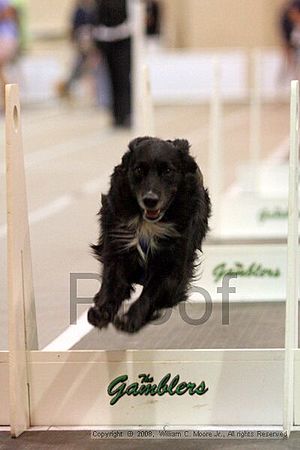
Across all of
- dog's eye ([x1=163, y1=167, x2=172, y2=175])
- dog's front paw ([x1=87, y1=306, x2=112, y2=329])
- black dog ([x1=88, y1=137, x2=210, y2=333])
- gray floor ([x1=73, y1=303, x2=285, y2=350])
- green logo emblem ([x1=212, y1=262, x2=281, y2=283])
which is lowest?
gray floor ([x1=73, y1=303, x2=285, y2=350])

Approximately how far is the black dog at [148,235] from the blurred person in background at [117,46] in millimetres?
11302

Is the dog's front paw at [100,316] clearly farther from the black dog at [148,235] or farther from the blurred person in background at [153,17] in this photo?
the blurred person in background at [153,17]

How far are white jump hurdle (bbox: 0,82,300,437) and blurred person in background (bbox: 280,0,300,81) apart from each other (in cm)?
1236

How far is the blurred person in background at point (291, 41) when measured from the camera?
17.2 metres

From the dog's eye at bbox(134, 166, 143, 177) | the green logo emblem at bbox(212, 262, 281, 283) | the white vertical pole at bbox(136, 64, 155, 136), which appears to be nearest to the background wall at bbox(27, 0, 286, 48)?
the white vertical pole at bbox(136, 64, 155, 136)

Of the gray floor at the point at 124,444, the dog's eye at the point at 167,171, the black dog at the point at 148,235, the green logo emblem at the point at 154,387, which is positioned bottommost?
the gray floor at the point at 124,444

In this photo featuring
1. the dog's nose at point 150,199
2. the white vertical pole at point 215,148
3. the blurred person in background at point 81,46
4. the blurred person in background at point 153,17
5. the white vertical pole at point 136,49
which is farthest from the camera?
the blurred person in background at point 153,17

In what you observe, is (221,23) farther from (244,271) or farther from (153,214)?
(153,214)

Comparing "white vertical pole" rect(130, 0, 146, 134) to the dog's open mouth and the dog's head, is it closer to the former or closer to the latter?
the dog's head

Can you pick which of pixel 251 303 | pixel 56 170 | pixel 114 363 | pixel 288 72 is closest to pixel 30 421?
pixel 114 363

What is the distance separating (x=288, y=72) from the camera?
18.5 meters

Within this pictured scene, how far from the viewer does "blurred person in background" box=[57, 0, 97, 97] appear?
20.4m

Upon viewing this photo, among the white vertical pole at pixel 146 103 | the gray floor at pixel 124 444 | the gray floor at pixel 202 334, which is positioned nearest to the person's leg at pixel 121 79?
the white vertical pole at pixel 146 103

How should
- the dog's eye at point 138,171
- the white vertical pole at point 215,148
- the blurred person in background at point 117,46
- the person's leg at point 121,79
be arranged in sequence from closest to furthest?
the dog's eye at point 138,171, the white vertical pole at point 215,148, the blurred person in background at point 117,46, the person's leg at point 121,79
